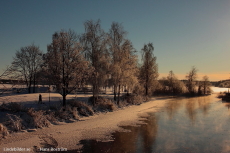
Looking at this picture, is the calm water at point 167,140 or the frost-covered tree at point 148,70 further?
the frost-covered tree at point 148,70

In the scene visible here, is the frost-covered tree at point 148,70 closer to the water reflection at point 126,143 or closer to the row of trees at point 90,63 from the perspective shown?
the row of trees at point 90,63

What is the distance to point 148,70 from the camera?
3728cm

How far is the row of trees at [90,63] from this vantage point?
15.1 metres

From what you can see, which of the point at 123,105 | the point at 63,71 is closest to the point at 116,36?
the point at 123,105

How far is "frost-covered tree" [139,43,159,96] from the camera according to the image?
37188 mm

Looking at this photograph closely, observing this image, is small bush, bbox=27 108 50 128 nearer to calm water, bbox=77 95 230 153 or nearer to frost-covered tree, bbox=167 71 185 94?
calm water, bbox=77 95 230 153

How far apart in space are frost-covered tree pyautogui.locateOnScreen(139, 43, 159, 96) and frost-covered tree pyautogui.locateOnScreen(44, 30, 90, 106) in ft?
76.1

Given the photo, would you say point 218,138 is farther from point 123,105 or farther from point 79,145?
point 123,105

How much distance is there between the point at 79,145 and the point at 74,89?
722 centimetres

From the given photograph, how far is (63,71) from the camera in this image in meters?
15.3

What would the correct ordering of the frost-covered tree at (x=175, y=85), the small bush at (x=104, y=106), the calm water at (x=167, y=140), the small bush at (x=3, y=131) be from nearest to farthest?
the calm water at (x=167, y=140) → the small bush at (x=3, y=131) → the small bush at (x=104, y=106) → the frost-covered tree at (x=175, y=85)

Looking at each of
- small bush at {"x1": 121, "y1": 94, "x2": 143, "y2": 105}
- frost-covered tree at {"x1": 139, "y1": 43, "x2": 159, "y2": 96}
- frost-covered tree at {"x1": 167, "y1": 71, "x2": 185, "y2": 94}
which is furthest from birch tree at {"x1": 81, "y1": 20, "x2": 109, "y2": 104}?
frost-covered tree at {"x1": 167, "y1": 71, "x2": 185, "y2": 94}

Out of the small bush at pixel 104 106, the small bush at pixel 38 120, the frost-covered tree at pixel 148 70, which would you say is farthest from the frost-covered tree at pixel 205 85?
the small bush at pixel 38 120

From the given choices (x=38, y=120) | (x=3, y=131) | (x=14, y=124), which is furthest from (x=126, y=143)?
(x=3, y=131)
